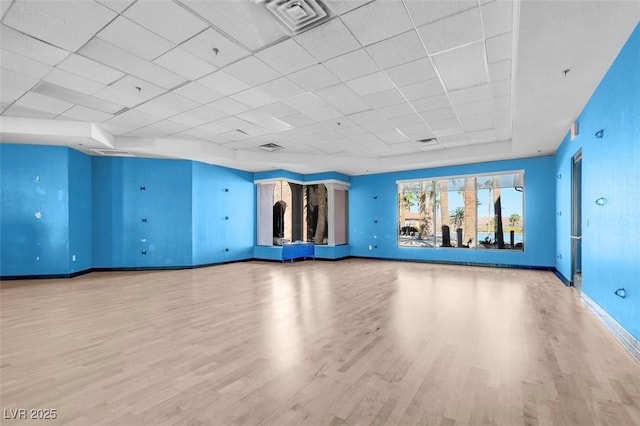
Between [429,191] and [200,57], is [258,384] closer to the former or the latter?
[200,57]

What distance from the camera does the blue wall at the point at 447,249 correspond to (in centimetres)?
815

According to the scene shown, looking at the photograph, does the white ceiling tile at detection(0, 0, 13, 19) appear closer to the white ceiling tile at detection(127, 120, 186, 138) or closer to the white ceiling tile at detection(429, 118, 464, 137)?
the white ceiling tile at detection(127, 120, 186, 138)

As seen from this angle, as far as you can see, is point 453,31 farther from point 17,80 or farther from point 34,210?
point 34,210

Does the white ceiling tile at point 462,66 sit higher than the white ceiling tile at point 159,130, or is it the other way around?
the white ceiling tile at point 462,66

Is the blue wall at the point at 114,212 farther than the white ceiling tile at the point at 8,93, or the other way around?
the blue wall at the point at 114,212

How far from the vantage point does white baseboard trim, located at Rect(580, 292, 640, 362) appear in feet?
9.68

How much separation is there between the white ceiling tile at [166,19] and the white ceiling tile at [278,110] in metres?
2.12

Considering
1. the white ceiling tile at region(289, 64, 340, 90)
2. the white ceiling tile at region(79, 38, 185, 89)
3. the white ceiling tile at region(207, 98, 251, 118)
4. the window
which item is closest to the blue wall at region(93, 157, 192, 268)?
the white ceiling tile at region(207, 98, 251, 118)

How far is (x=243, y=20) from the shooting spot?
3.22m

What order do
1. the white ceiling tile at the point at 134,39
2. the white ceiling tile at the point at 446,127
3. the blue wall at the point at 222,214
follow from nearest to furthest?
1. the white ceiling tile at the point at 134,39
2. the white ceiling tile at the point at 446,127
3. the blue wall at the point at 222,214

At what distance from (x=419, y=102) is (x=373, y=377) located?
4.51 meters

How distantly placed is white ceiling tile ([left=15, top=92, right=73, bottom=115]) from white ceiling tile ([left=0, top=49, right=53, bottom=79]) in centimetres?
86

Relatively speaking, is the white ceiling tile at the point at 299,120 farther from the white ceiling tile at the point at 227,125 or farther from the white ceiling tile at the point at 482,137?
the white ceiling tile at the point at 482,137

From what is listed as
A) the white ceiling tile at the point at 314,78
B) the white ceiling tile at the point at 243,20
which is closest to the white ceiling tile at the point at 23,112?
the white ceiling tile at the point at 243,20
